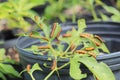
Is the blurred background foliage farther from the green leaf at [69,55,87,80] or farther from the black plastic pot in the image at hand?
the green leaf at [69,55,87,80]

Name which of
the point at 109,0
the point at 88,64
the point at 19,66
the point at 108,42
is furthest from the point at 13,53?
the point at 109,0

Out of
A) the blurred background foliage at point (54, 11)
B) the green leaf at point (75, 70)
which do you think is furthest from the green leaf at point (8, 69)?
the green leaf at point (75, 70)

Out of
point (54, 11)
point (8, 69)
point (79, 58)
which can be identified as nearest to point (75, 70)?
point (79, 58)

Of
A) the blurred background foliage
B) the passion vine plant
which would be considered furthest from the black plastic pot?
the blurred background foliage

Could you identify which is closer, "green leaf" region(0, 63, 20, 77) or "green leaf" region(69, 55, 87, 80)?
"green leaf" region(69, 55, 87, 80)

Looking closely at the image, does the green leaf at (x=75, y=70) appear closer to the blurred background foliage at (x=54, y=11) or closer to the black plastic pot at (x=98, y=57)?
the black plastic pot at (x=98, y=57)
